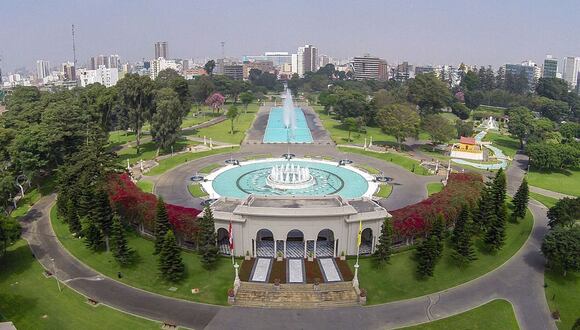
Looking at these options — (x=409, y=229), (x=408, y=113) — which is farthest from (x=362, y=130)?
(x=409, y=229)

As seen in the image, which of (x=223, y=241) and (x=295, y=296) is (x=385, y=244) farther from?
(x=223, y=241)

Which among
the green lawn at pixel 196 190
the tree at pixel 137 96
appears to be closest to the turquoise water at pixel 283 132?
the tree at pixel 137 96

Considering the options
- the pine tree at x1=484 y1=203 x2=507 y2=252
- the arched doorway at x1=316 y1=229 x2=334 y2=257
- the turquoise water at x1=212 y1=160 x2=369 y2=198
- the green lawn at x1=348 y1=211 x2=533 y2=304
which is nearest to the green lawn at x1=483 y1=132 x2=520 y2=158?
the turquoise water at x1=212 y1=160 x2=369 y2=198

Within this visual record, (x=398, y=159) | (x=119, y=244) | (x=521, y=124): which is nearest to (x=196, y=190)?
(x=119, y=244)

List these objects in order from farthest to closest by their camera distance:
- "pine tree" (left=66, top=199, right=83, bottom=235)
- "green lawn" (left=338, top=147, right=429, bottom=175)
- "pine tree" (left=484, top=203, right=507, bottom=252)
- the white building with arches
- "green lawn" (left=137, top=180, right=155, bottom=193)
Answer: "green lawn" (left=338, top=147, right=429, bottom=175) → "green lawn" (left=137, top=180, right=155, bottom=193) → "pine tree" (left=66, top=199, right=83, bottom=235) → "pine tree" (left=484, top=203, right=507, bottom=252) → the white building with arches

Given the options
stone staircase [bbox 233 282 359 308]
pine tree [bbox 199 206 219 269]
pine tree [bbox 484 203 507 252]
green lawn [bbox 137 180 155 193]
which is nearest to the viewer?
stone staircase [bbox 233 282 359 308]

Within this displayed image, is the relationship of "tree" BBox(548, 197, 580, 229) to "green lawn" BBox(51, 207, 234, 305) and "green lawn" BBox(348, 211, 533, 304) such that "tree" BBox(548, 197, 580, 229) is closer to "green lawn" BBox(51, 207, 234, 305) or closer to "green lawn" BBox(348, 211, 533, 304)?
"green lawn" BBox(348, 211, 533, 304)

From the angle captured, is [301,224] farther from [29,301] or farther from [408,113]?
[408,113]
